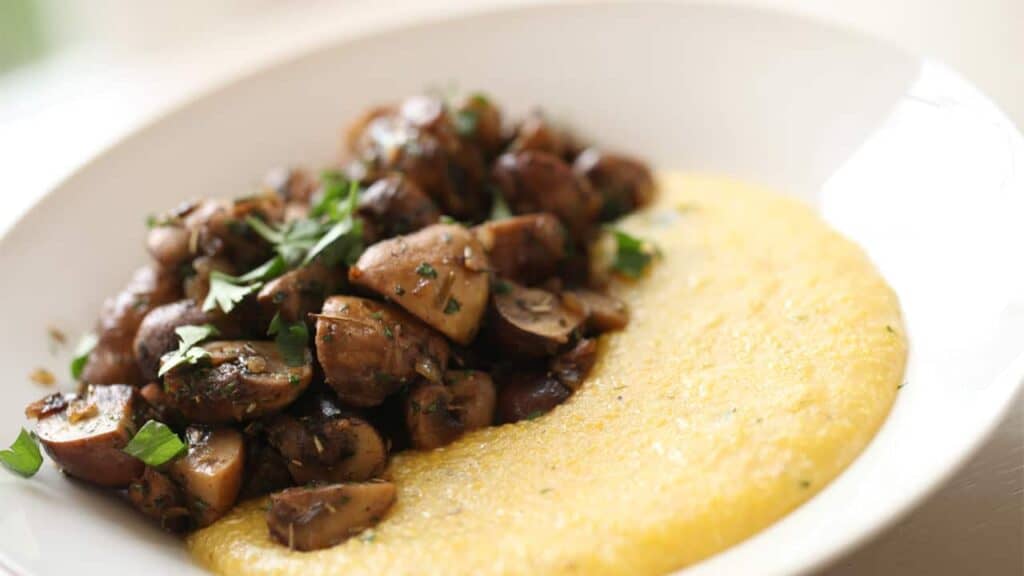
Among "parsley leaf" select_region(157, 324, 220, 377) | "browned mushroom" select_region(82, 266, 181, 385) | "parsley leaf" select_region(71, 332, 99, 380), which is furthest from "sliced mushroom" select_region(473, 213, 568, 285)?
"parsley leaf" select_region(71, 332, 99, 380)

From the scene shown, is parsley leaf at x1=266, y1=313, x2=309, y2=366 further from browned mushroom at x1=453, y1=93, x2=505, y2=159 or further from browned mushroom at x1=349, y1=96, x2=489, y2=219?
browned mushroom at x1=453, y1=93, x2=505, y2=159

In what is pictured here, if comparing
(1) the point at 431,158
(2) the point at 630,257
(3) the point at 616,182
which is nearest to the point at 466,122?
(1) the point at 431,158

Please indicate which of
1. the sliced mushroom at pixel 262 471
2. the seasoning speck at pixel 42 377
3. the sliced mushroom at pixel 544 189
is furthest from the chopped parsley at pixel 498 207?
the seasoning speck at pixel 42 377

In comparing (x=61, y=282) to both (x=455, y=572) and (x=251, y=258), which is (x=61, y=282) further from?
(x=455, y=572)

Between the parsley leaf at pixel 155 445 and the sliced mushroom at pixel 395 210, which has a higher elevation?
the sliced mushroom at pixel 395 210

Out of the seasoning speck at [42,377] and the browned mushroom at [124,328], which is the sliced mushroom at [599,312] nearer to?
the browned mushroom at [124,328]

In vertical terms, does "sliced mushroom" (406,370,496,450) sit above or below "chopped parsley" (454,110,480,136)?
below

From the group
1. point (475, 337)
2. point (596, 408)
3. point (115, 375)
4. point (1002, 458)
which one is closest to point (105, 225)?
point (115, 375)
